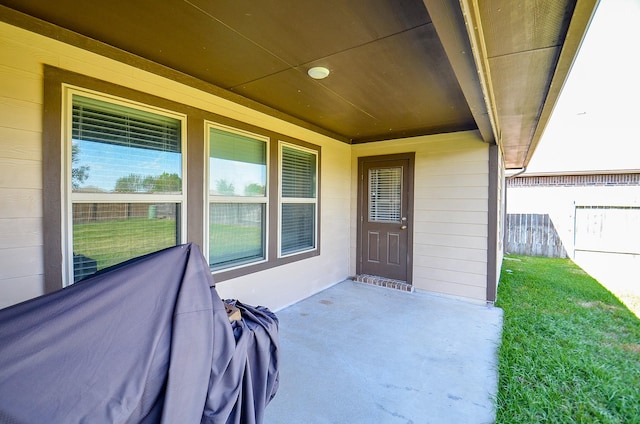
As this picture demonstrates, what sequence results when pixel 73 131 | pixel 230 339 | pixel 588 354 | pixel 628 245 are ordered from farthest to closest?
1. pixel 628 245
2. pixel 588 354
3. pixel 73 131
4. pixel 230 339

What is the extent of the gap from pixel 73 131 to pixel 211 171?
1127 millimetres

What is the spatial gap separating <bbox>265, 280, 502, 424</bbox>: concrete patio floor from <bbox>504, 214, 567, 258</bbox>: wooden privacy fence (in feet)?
18.2

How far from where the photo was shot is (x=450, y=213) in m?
4.41

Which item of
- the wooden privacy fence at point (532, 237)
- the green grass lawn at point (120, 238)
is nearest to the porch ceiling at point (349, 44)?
the green grass lawn at point (120, 238)

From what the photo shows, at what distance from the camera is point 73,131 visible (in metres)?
2.12

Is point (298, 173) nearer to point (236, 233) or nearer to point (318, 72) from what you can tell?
point (236, 233)

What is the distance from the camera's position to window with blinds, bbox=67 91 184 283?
85.3 inches

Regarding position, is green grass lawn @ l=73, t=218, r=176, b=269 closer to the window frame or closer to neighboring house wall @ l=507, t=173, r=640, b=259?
the window frame

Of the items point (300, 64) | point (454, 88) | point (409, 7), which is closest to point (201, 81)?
point (300, 64)

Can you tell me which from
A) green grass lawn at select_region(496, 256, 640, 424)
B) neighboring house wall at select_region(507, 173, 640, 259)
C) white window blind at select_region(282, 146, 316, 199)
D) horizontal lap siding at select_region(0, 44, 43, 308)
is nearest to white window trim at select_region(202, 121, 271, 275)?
white window blind at select_region(282, 146, 316, 199)

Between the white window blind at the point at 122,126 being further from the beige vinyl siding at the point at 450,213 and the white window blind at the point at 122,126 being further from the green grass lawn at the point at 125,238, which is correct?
the beige vinyl siding at the point at 450,213

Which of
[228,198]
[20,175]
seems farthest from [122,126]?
[228,198]

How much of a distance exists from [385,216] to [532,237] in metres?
5.75

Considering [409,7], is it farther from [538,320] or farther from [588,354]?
[538,320]
